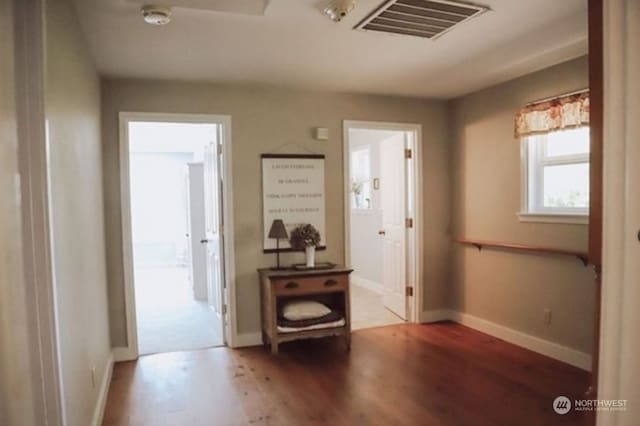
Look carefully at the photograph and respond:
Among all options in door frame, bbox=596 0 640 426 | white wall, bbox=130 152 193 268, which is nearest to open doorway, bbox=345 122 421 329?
door frame, bbox=596 0 640 426

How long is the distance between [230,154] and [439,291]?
2.61 meters

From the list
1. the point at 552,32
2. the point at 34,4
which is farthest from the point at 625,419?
the point at 552,32

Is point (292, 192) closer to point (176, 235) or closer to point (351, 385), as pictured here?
point (351, 385)

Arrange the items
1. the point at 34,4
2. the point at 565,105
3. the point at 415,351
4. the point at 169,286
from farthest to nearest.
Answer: the point at 169,286, the point at 415,351, the point at 565,105, the point at 34,4

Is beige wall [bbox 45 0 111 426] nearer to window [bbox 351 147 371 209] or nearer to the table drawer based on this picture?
the table drawer

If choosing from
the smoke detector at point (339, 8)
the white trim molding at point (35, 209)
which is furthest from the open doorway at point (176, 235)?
the white trim molding at point (35, 209)

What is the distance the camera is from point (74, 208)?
209 centimetres

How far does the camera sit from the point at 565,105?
10.6 ft

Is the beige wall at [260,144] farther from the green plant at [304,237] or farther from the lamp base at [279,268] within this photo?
the green plant at [304,237]

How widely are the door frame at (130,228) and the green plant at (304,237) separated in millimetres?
570

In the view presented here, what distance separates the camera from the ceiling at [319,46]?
7.82ft

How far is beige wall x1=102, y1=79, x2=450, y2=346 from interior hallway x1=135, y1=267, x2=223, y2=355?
458 mm

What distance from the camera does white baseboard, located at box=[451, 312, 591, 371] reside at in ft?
10.8

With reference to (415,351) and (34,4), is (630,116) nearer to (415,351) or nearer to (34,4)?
(34,4)
